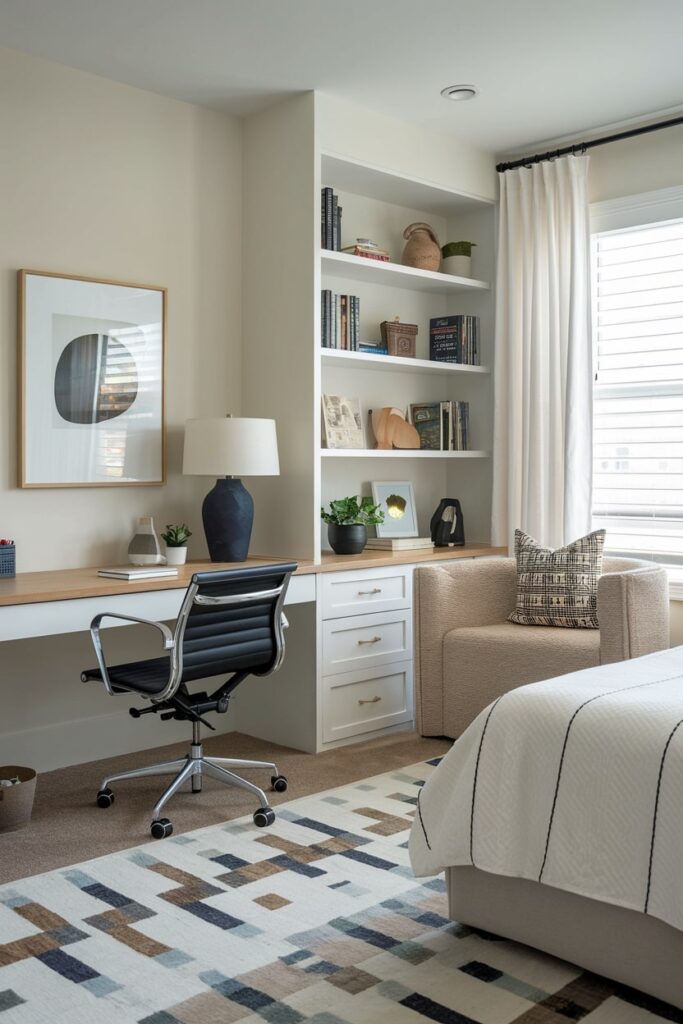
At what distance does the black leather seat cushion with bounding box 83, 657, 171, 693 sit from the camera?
10.1 ft

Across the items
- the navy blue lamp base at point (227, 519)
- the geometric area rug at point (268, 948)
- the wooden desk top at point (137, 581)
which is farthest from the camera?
the navy blue lamp base at point (227, 519)

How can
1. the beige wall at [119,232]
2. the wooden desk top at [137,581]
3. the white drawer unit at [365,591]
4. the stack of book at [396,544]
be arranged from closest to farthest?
the wooden desk top at [137,581] < the beige wall at [119,232] < the white drawer unit at [365,591] < the stack of book at [396,544]

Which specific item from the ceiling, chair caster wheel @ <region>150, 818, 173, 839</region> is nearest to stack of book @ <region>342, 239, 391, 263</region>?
the ceiling

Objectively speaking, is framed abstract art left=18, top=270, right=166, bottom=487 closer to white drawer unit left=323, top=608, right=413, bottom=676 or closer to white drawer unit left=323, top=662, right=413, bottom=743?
white drawer unit left=323, top=608, right=413, bottom=676

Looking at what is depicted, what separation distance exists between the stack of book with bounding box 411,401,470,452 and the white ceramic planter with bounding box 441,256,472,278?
2.10 ft

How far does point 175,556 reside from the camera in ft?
12.8

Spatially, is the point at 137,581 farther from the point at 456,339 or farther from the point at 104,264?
the point at 456,339

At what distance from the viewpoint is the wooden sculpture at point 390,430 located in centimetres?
475

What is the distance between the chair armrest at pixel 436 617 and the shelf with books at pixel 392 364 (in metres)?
0.97

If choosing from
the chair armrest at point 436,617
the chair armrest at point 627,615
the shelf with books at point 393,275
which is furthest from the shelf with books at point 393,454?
the chair armrest at point 627,615

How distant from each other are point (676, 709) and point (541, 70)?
9.11 feet

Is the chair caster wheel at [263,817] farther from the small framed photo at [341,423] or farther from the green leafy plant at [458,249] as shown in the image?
the green leafy plant at [458,249]

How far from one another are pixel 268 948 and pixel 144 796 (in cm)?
125

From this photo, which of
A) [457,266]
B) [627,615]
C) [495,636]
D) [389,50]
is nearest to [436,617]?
[495,636]
